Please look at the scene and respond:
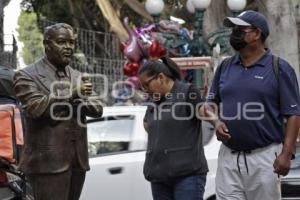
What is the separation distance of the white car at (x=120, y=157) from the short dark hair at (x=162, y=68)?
160 cm

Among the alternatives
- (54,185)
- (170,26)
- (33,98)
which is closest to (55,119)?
(33,98)

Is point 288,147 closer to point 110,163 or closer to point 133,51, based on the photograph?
point 110,163

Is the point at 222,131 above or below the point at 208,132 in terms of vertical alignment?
above

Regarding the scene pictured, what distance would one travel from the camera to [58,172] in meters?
4.65

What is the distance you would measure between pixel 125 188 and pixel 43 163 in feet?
7.55

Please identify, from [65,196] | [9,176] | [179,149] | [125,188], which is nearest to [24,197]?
[9,176]

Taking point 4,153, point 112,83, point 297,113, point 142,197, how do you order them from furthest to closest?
point 112,83 → point 142,197 → point 4,153 → point 297,113

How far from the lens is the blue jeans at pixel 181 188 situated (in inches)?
209

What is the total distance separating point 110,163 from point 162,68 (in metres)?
1.80

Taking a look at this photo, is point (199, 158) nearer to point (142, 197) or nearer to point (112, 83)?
point (142, 197)

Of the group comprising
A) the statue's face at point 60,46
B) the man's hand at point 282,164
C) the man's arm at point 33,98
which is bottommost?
the man's hand at point 282,164

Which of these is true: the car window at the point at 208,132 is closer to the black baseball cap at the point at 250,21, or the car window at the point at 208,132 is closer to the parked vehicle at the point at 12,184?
the parked vehicle at the point at 12,184

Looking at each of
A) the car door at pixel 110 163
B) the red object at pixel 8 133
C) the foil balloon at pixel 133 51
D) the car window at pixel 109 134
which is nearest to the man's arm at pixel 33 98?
the red object at pixel 8 133

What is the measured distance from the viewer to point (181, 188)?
209 inches
